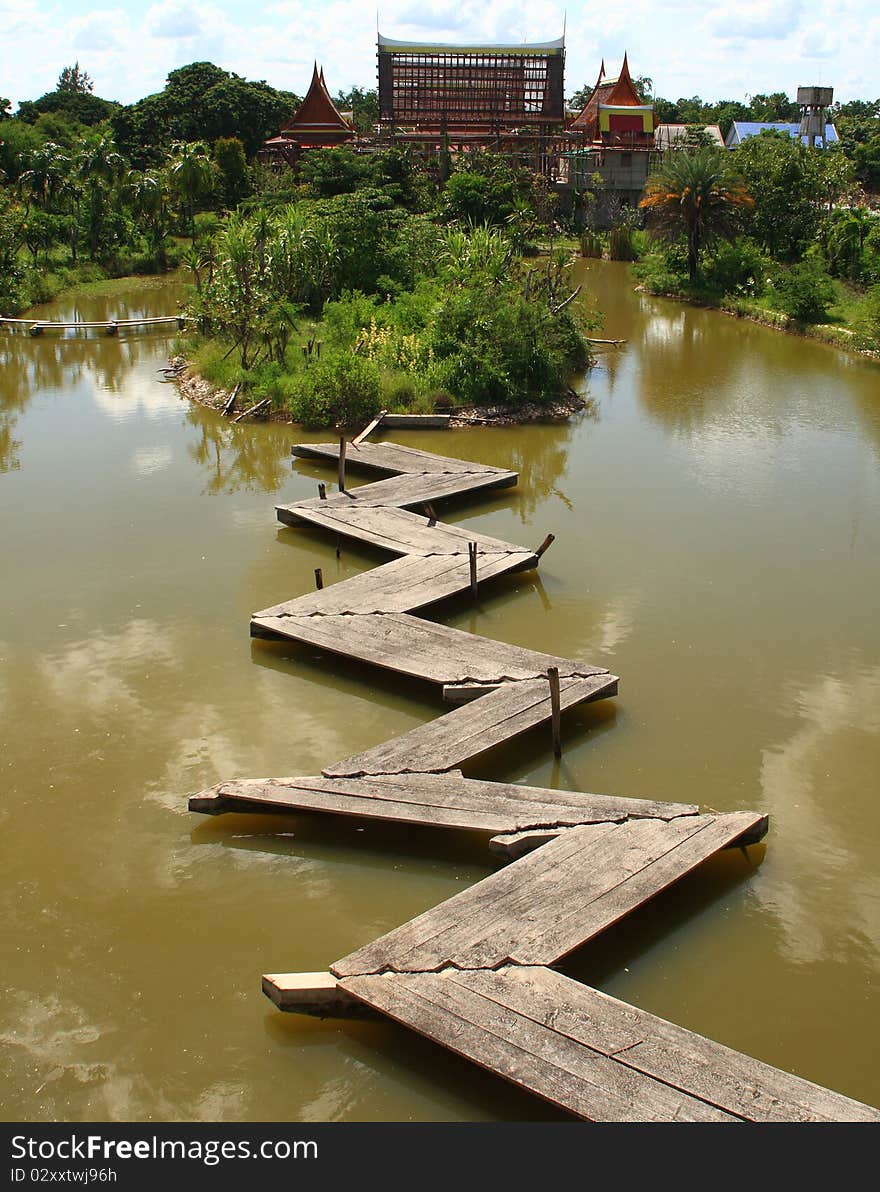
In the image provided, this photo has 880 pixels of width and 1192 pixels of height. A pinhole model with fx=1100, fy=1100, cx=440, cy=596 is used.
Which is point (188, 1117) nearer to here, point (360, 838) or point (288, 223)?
point (360, 838)

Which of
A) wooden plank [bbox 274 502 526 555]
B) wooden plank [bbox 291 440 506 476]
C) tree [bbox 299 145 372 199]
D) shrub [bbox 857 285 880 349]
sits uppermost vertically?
tree [bbox 299 145 372 199]

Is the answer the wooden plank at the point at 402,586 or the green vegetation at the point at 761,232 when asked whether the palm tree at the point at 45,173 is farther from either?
the wooden plank at the point at 402,586

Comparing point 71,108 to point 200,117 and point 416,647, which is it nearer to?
point 200,117

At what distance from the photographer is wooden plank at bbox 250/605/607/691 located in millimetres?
9445

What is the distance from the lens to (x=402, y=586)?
1119 cm

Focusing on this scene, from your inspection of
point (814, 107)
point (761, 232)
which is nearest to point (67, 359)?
point (761, 232)

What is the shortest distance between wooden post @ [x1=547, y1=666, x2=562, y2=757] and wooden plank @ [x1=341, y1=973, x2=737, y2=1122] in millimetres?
2828

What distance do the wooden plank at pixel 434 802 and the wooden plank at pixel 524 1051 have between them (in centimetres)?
154

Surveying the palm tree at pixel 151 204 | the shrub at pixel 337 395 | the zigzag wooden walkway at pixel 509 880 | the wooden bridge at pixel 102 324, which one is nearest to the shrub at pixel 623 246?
the palm tree at pixel 151 204

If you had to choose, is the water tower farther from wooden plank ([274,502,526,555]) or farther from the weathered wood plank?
the weathered wood plank

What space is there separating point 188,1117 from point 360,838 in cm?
246

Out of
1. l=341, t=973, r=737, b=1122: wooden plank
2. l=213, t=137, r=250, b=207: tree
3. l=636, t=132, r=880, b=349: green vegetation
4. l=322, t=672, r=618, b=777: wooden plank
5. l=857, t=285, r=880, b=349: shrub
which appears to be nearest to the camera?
l=341, t=973, r=737, b=1122: wooden plank

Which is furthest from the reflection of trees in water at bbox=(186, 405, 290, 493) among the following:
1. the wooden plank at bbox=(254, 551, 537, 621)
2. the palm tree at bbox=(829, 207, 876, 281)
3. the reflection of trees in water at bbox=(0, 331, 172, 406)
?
the palm tree at bbox=(829, 207, 876, 281)

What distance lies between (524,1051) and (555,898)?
125cm
